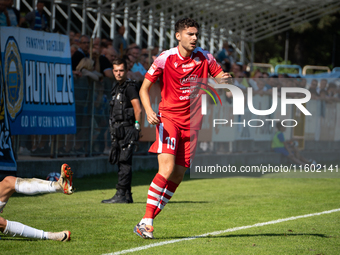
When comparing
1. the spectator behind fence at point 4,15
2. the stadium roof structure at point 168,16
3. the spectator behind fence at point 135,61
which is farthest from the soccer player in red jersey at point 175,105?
the stadium roof structure at point 168,16

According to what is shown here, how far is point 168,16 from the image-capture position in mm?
22922

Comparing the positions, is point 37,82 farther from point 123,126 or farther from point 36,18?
point 36,18

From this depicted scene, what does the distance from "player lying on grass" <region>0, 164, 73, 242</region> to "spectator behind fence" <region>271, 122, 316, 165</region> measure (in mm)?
12881

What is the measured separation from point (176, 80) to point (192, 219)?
7.13 ft

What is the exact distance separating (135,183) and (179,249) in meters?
6.81

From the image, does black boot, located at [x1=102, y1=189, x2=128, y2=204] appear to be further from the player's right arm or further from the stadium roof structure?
the stadium roof structure

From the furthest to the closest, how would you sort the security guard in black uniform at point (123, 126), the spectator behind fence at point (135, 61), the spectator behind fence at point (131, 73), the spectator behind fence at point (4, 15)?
the spectator behind fence at point (135, 61)
the spectator behind fence at point (131, 73)
the spectator behind fence at point (4, 15)
the security guard in black uniform at point (123, 126)

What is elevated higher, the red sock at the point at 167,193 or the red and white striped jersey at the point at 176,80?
the red and white striped jersey at the point at 176,80

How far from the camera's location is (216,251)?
5.47m

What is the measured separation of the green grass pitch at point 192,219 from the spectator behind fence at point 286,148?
564 cm

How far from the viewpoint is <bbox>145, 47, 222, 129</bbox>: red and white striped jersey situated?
20.9ft

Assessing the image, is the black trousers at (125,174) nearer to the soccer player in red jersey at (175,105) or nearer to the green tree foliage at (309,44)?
the soccer player in red jersey at (175,105)

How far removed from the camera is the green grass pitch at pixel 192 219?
564 cm

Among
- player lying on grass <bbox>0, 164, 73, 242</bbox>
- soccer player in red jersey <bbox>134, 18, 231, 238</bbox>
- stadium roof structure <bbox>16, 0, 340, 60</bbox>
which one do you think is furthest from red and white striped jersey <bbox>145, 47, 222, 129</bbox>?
stadium roof structure <bbox>16, 0, 340, 60</bbox>
